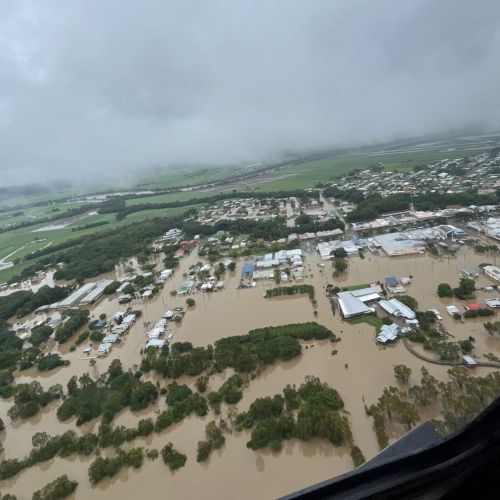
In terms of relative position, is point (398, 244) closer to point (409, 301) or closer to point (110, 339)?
point (409, 301)

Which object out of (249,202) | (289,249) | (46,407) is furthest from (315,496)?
(249,202)

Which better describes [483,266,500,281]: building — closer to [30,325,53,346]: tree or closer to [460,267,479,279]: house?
[460,267,479,279]: house

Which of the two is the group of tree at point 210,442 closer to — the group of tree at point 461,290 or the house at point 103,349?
the house at point 103,349

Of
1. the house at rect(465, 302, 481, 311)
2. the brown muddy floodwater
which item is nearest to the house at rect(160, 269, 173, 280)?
the brown muddy floodwater

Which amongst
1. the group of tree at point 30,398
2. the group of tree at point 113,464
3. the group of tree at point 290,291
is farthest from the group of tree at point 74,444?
the group of tree at point 290,291

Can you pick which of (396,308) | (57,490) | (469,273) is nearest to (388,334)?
(396,308)

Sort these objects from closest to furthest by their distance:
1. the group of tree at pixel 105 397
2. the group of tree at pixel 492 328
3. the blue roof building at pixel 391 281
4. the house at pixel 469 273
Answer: the group of tree at pixel 105 397
the group of tree at pixel 492 328
the house at pixel 469 273
the blue roof building at pixel 391 281
